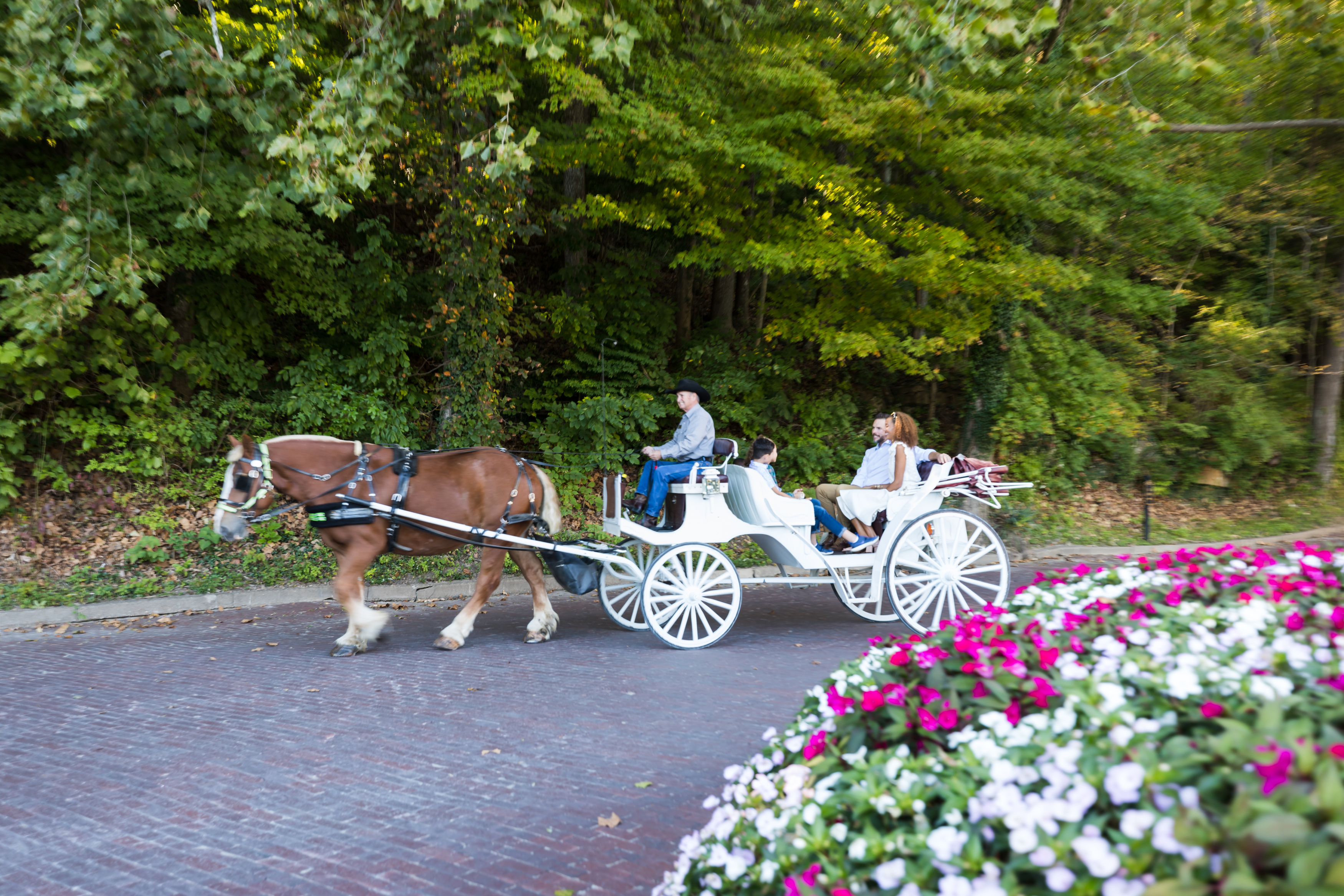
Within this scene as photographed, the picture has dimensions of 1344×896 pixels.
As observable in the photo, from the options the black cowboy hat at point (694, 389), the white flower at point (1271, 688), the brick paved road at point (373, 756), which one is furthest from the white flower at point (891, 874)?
the black cowboy hat at point (694, 389)

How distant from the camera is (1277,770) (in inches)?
64.2

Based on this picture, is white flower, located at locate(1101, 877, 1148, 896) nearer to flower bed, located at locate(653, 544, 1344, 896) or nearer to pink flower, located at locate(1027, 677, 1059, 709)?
flower bed, located at locate(653, 544, 1344, 896)

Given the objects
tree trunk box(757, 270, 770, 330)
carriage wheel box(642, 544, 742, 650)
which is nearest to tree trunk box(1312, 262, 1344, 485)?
tree trunk box(757, 270, 770, 330)

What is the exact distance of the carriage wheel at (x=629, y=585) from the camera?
7.61m

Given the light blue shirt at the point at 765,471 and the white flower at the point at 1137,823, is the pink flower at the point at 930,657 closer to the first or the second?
the white flower at the point at 1137,823

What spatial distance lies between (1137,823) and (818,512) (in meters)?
5.99

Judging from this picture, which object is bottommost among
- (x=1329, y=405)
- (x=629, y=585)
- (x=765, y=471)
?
(x=629, y=585)

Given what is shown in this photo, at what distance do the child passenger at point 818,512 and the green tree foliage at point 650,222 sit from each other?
3.06m

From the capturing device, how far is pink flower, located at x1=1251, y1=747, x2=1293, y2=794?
5.29 feet

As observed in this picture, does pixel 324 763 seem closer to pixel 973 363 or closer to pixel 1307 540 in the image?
pixel 973 363

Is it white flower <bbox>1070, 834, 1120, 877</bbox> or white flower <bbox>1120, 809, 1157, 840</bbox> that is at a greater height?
white flower <bbox>1120, 809, 1157, 840</bbox>

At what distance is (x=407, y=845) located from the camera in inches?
136

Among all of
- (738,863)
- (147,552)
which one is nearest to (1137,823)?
(738,863)

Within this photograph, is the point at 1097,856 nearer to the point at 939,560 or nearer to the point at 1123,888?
the point at 1123,888
